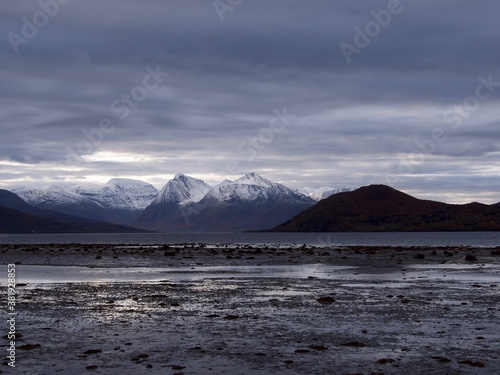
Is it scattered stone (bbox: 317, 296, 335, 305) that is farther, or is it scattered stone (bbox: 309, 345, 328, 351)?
scattered stone (bbox: 317, 296, 335, 305)

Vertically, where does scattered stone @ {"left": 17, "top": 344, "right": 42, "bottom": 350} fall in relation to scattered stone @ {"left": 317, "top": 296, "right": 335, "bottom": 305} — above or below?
below

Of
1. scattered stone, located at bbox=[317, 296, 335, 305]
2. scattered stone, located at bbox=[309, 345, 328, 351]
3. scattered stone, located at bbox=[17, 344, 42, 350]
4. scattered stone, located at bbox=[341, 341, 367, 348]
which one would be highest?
scattered stone, located at bbox=[317, 296, 335, 305]

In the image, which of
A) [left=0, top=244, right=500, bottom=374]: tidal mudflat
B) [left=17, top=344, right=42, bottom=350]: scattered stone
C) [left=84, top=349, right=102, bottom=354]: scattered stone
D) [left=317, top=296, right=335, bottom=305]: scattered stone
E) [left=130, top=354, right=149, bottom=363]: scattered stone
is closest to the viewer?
[left=0, top=244, right=500, bottom=374]: tidal mudflat

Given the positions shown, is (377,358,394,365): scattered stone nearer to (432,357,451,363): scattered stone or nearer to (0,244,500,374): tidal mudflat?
(0,244,500,374): tidal mudflat

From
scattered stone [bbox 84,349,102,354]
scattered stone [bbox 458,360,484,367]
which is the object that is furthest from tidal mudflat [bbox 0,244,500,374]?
scattered stone [bbox 84,349,102,354]

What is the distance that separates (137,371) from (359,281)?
31.1 metres

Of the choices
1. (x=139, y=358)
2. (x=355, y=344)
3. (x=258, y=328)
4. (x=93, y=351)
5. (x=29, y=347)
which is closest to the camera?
(x=139, y=358)

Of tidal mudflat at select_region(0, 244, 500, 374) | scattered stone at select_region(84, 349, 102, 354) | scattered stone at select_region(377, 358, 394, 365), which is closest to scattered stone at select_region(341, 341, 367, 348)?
tidal mudflat at select_region(0, 244, 500, 374)

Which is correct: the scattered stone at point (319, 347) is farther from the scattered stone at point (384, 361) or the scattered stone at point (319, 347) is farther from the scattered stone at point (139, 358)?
the scattered stone at point (139, 358)

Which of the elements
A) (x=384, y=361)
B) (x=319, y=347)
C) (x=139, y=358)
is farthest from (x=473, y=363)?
(x=139, y=358)

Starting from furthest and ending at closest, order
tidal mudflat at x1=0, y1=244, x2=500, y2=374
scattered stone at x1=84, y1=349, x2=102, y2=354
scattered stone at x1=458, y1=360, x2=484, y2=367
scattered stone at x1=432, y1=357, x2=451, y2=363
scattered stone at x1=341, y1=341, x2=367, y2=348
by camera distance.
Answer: scattered stone at x1=341, y1=341, x2=367, y2=348 → scattered stone at x1=84, y1=349, x2=102, y2=354 → scattered stone at x1=432, y1=357, x2=451, y2=363 → tidal mudflat at x1=0, y1=244, x2=500, y2=374 → scattered stone at x1=458, y1=360, x2=484, y2=367

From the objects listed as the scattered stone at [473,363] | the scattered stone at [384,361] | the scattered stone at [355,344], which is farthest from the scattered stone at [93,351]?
the scattered stone at [473,363]

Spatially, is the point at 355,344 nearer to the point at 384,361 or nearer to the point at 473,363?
the point at 384,361

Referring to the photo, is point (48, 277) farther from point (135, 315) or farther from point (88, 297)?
point (135, 315)
